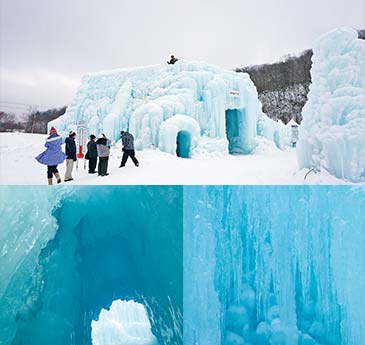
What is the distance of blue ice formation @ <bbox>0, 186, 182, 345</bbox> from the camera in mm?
4168

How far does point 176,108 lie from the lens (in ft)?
37.6

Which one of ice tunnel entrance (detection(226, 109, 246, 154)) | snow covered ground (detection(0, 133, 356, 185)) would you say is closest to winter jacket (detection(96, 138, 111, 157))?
snow covered ground (detection(0, 133, 356, 185))

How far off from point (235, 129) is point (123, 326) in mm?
10660

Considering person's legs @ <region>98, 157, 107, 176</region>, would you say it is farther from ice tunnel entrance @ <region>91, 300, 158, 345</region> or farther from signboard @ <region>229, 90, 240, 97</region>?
signboard @ <region>229, 90, 240, 97</region>

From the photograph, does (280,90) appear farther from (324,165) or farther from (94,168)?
(94,168)

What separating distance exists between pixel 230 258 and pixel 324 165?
2079 mm

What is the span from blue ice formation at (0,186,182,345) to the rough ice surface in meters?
2.43

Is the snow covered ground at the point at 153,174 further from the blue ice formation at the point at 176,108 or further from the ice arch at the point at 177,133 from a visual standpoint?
the blue ice formation at the point at 176,108

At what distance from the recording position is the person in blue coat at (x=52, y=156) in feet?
16.8

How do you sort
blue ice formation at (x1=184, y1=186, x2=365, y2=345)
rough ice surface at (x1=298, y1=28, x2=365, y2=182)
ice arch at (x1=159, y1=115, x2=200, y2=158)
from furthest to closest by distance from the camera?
ice arch at (x1=159, y1=115, x2=200, y2=158) < rough ice surface at (x1=298, y1=28, x2=365, y2=182) < blue ice formation at (x1=184, y1=186, x2=365, y2=345)

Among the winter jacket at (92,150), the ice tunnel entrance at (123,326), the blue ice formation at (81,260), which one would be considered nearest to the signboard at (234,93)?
the winter jacket at (92,150)

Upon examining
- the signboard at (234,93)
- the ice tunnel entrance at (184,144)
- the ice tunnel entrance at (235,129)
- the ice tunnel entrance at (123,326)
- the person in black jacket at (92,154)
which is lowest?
the ice tunnel entrance at (123,326)

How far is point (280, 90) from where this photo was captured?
9055 mm

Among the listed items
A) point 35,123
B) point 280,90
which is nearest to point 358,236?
point 280,90
